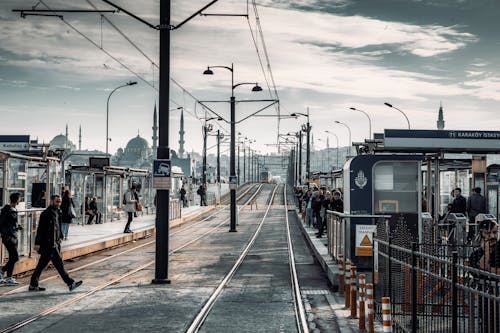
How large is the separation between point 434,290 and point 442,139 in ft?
30.7

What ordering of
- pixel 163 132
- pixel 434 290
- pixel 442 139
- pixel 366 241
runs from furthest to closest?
pixel 442 139 → pixel 366 241 → pixel 163 132 → pixel 434 290

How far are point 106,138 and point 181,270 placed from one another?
108 feet

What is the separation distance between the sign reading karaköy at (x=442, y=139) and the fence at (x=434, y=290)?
637cm

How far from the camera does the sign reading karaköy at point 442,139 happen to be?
55.3 feet

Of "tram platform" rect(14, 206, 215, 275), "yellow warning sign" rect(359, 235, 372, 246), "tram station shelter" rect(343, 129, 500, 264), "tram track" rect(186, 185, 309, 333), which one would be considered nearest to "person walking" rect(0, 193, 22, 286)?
"tram platform" rect(14, 206, 215, 275)

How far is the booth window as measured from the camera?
15938 mm

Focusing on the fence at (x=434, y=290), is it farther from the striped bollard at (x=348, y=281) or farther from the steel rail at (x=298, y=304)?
the steel rail at (x=298, y=304)

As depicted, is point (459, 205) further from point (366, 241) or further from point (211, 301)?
point (211, 301)

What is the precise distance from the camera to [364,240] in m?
15.2

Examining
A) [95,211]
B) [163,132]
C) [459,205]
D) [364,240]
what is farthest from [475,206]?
[95,211]

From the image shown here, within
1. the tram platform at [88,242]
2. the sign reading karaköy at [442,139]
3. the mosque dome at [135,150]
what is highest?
the mosque dome at [135,150]

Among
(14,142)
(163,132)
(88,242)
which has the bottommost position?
(88,242)

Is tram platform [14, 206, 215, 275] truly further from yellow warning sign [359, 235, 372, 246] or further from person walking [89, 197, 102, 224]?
yellow warning sign [359, 235, 372, 246]

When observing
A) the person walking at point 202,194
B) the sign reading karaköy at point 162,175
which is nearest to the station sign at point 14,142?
the sign reading karaköy at point 162,175
